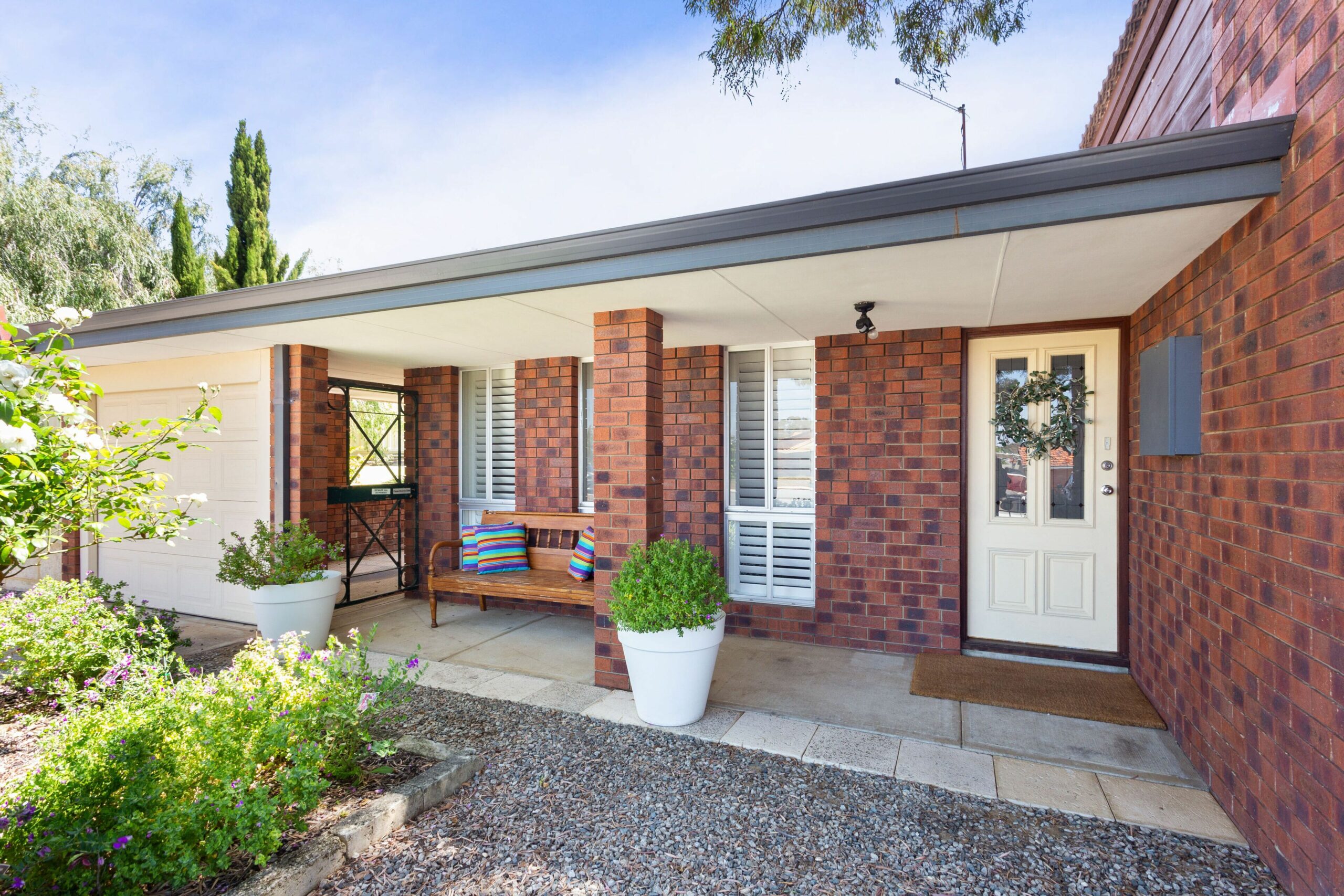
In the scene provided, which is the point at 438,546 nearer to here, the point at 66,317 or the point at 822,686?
the point at 822,686

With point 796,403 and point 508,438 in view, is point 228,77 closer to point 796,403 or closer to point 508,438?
point 508,438

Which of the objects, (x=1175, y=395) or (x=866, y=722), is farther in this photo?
(x=866, y=722)

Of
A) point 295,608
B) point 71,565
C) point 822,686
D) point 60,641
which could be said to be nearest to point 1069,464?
point 822,686

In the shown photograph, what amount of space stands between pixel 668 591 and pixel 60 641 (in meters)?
3.37

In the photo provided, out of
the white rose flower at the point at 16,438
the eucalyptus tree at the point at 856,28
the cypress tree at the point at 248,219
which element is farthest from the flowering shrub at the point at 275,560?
the cypress tree at the point at 248,219

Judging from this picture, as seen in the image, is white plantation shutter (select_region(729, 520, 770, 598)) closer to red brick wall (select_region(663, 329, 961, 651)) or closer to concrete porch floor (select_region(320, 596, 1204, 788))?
red brick wall (select_region(663, 329, 961, 651))

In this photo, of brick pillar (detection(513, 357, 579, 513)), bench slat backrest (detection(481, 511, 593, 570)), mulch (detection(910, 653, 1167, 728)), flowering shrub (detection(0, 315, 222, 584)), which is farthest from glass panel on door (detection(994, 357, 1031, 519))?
flowering shrub (detection(0, 315, 222, 584))

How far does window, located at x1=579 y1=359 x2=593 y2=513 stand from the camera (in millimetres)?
5983

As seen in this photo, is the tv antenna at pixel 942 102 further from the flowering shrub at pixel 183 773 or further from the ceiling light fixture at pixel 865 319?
the flowering shrub at pixel 183 773

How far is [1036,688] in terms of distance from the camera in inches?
157

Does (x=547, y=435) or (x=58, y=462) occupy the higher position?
(x=547, y=435)

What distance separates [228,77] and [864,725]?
16.6m

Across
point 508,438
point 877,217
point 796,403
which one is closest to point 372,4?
point 508,438

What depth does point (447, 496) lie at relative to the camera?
6.56m
